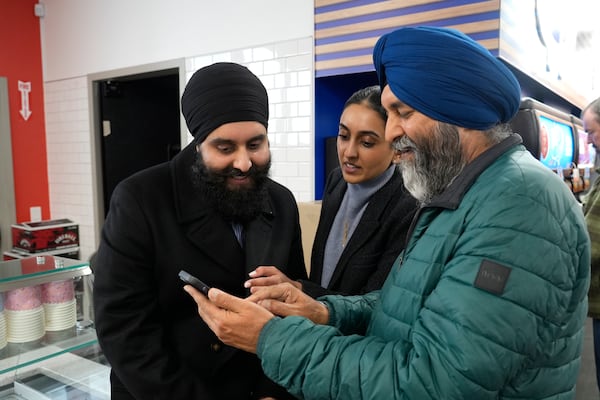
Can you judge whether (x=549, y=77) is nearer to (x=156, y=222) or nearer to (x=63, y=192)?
(x=156, y=222)

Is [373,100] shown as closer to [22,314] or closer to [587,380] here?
[22,314]

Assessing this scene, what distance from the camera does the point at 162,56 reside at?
4.27m

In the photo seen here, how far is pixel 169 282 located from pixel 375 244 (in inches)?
27.7

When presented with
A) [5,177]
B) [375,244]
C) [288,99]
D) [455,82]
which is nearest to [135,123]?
[5,177]

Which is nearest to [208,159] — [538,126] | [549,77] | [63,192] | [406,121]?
[406,121]

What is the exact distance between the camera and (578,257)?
889 mm

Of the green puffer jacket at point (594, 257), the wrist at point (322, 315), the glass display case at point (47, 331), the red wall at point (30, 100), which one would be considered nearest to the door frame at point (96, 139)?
the red wall at point (30, 100)

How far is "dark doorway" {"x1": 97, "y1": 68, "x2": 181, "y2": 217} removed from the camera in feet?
16.4

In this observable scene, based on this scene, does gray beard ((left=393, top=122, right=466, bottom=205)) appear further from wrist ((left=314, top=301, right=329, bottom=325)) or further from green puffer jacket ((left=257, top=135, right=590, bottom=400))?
wrist ((left=314, top=301, right=329, bottom=325))

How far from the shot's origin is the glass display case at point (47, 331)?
143cm

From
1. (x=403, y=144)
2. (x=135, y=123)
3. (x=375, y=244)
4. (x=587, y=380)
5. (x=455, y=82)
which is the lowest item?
(x=587, y=380)

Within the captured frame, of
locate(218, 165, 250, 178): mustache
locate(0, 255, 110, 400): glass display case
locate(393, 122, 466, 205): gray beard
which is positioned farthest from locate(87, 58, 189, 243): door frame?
locate(393, 122, 466, 205): gray beard

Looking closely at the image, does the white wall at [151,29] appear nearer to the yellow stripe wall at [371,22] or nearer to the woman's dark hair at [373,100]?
the yellow stripe wall at [371,22]

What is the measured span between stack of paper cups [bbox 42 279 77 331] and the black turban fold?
732 millimetres
